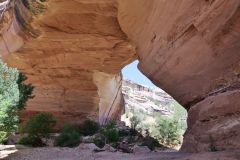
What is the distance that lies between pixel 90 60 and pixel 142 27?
26.1ft

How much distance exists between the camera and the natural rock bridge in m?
7.07

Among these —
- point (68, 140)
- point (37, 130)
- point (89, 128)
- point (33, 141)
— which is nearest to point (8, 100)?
point (33, 141)

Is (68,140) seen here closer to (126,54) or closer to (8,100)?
(8,100)

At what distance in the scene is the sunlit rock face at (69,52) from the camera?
45.2 feet

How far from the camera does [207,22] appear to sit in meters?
7.46

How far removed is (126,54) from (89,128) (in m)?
4.90

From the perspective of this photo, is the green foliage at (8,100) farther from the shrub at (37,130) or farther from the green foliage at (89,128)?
the green foliage at (89,128)

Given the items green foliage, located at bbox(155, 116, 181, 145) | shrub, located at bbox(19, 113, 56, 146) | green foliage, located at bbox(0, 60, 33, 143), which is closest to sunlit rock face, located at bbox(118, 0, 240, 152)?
green foliage, located at bbox(0, 60, 33, 143)

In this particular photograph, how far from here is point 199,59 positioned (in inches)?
328

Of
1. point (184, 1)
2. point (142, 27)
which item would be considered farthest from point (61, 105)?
point (184, 1)

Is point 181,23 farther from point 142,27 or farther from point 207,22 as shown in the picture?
point 142,27

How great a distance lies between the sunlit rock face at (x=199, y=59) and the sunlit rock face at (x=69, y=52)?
10.4ft

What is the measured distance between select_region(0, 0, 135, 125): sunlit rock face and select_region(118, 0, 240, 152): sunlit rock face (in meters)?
3.17

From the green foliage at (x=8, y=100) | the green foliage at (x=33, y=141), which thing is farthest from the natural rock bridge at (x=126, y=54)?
the green foliage at (x=33, y=141)
